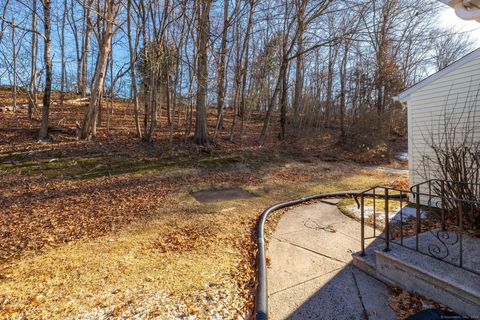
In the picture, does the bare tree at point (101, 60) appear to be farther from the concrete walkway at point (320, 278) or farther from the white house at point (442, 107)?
the white house at point (442, 107)

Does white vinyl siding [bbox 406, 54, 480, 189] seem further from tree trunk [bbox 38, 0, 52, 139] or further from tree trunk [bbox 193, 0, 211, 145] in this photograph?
tree trunk [bbox 38, 0, 52, 139]

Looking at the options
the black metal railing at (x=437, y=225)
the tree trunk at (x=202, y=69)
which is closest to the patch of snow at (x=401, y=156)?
the black metal railing at (x=437, y=225)

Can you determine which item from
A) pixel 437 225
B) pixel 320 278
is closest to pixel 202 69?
pixel 437 225

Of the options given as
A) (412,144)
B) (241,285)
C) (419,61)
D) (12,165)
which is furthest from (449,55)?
(12,165)

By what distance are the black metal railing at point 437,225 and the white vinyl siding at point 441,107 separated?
114 cm

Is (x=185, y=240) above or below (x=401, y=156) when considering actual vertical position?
below

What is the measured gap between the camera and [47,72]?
873cm

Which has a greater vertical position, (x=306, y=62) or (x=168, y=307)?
(x=306, y=62)

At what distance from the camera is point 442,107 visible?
5852 mm

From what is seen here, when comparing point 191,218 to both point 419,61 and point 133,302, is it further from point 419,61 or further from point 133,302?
point 419,61

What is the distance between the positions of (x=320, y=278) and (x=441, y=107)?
17.8 ft

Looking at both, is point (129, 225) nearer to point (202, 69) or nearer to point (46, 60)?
point (202, 69)

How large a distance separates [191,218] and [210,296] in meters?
2.32

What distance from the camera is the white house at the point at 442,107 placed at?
5.23 m
